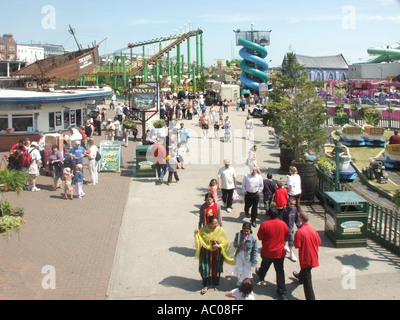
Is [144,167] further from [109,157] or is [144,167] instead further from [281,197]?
[281,197]

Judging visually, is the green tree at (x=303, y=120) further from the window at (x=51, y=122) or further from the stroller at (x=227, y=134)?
the window at (x=51, y=122)

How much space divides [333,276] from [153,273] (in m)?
3.19

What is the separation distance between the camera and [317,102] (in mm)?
13570

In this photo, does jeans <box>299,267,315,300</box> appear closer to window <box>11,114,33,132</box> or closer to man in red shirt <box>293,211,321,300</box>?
man in red shirt <box>293,211,321,300</box>

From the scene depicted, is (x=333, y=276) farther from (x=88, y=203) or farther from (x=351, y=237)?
(x=88, y=203)

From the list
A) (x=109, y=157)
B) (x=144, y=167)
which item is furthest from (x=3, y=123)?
(x=144, y=167)

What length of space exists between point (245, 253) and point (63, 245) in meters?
4.24

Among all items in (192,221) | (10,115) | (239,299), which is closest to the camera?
(239,299)

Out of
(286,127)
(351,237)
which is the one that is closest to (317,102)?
(286,127)

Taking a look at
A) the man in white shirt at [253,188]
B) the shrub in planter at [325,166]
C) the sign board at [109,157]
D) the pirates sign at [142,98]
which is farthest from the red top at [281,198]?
the pirates sign at [142,98]

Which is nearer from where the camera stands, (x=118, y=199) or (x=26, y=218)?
(x=26, y=218)
